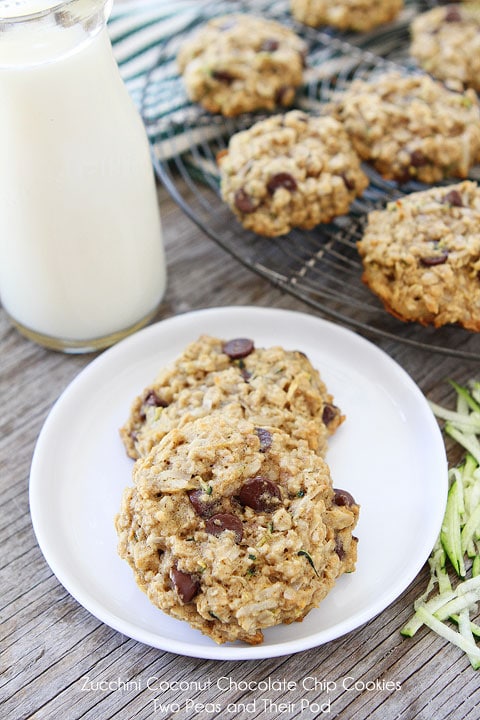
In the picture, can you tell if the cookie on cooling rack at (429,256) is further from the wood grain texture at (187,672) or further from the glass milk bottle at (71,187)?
the glass milk bottle at (71,187)

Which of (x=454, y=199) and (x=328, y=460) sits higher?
(x=454, y=199)

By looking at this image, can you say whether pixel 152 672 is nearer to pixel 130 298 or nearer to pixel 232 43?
pixel 130 298

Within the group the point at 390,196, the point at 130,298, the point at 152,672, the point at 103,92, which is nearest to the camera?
the point at 152,672

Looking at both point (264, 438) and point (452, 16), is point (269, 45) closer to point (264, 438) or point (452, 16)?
point (452, 16)

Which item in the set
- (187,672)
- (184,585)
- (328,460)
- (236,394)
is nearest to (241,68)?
(236,394)

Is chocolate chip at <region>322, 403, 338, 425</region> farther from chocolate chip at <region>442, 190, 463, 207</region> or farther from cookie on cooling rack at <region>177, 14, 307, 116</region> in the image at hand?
cookie on cooling rack at <region>177, 14, 307, 116</region>

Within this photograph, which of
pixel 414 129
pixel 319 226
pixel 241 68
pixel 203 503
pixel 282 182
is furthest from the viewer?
pixel 241 68

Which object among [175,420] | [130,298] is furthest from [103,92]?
[175,420]
